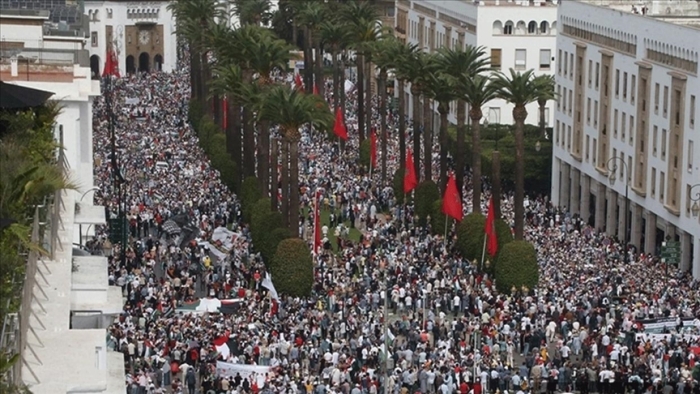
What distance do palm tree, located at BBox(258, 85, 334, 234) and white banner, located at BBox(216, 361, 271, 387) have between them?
22.1 m

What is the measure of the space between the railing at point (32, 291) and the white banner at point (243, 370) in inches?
745

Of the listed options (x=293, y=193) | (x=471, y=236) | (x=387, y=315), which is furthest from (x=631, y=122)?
(x=387, y=315)

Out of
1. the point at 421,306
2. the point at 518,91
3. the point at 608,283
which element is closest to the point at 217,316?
the point at 421,306

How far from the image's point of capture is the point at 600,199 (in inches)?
3499

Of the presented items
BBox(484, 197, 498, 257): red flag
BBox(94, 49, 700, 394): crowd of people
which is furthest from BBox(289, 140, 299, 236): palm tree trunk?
BBox(484, 197, 498, 257): red flag

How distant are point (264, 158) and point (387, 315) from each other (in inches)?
1157

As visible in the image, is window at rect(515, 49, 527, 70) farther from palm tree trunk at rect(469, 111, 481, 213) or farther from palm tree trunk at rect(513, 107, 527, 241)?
palm tree trunk at rect(513, 107, 527, 241)

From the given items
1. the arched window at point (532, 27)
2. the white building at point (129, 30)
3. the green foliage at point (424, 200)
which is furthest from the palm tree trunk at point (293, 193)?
the white building at point (129, 30)

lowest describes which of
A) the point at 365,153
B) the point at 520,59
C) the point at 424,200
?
the point at 424,200

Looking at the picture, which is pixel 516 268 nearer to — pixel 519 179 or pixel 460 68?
pixel 519 179

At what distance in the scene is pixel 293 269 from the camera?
218 feet

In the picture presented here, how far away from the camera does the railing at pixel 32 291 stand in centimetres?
1969

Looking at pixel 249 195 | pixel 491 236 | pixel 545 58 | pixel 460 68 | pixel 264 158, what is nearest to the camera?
pixel 491 236

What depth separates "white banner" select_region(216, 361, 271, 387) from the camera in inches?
1890
